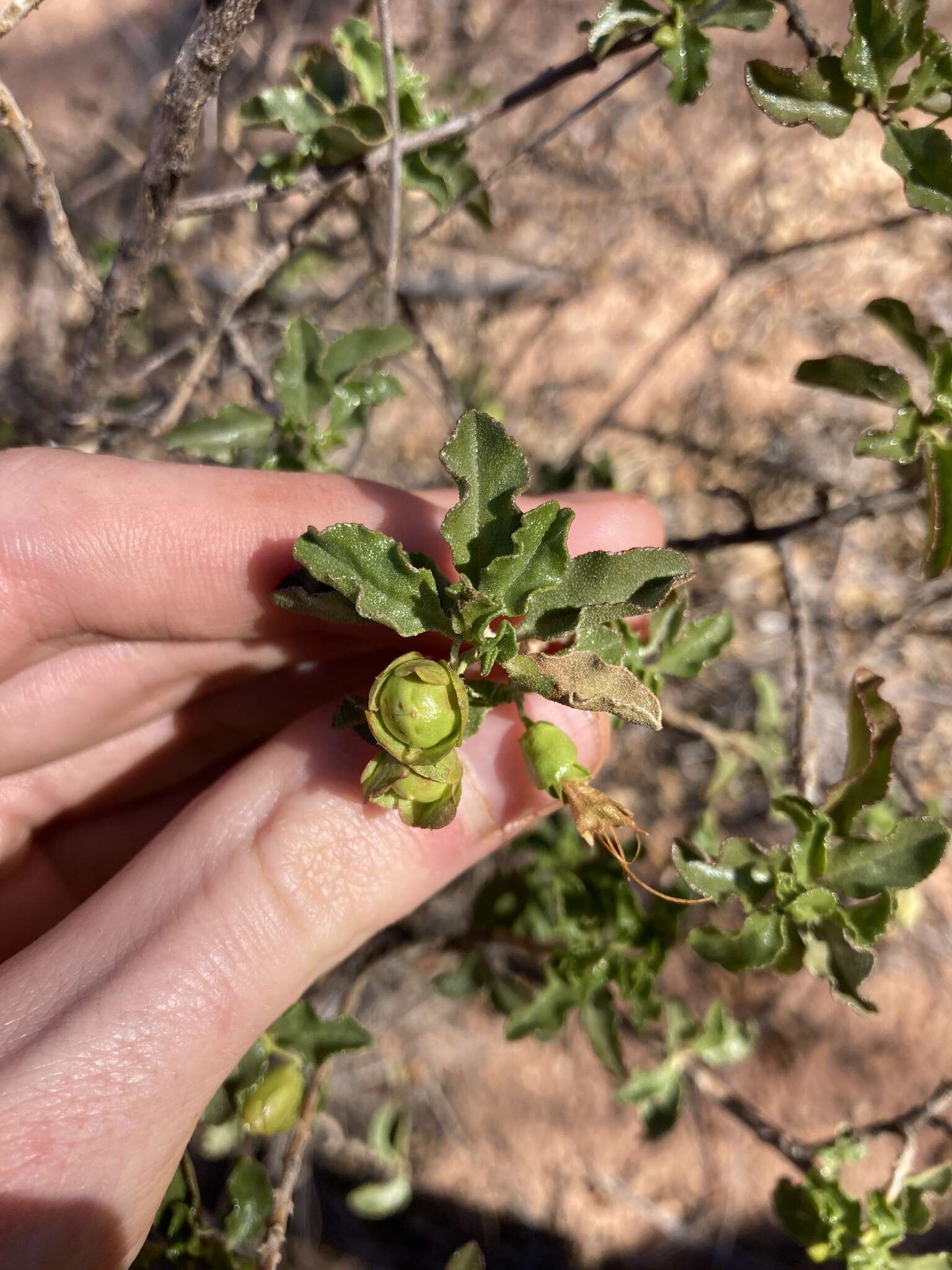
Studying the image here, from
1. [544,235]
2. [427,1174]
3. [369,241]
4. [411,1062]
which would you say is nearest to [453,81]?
[544,235]

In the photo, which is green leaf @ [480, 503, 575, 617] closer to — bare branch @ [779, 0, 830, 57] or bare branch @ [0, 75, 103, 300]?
bare branch @ [779, 0, 830, 57]

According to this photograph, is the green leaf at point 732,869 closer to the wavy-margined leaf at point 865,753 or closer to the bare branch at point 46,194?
the wavy-margined leaf at point 865,753

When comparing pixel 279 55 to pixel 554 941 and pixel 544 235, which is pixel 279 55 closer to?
pixel 544 235

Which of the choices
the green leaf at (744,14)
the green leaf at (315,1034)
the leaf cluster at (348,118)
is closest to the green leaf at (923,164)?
the green leaf at (744,14)

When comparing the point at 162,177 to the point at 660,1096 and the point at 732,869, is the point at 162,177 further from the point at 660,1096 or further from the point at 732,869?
the point at 660,1096

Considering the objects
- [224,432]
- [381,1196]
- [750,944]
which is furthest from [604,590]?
[381,1196]

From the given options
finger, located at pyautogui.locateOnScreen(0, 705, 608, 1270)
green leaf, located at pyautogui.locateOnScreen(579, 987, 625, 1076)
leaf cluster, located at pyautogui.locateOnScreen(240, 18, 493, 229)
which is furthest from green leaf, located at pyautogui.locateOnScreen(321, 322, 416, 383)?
green leaf, located at pyautogui.locateOnScreen(579, 987, 625, 1076)
